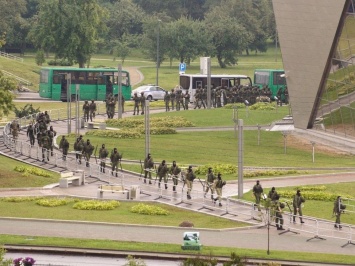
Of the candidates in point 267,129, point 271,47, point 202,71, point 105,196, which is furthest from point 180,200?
point 271,47

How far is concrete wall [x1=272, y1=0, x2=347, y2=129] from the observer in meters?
55.2

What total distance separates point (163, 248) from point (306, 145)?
26821 mm

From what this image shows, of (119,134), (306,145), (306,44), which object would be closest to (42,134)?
(119,134)

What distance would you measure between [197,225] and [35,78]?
2569 inches

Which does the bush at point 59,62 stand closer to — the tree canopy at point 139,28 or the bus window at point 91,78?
the tree canopy at point 139,28

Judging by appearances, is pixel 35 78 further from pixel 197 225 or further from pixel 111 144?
pixel 197 225

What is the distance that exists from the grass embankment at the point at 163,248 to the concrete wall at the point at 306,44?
25.2m

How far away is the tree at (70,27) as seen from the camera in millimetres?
97812

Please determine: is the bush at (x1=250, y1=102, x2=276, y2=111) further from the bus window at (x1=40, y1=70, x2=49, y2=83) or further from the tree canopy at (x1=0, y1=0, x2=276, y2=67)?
the tree canopy at (x1=0, y1=0, x2=276, y2=67)

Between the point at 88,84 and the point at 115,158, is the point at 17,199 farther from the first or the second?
the point at 88,84

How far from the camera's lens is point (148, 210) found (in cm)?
3806

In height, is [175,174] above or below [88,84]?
below

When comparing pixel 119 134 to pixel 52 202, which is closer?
pixel 52 202

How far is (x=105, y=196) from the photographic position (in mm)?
41250
